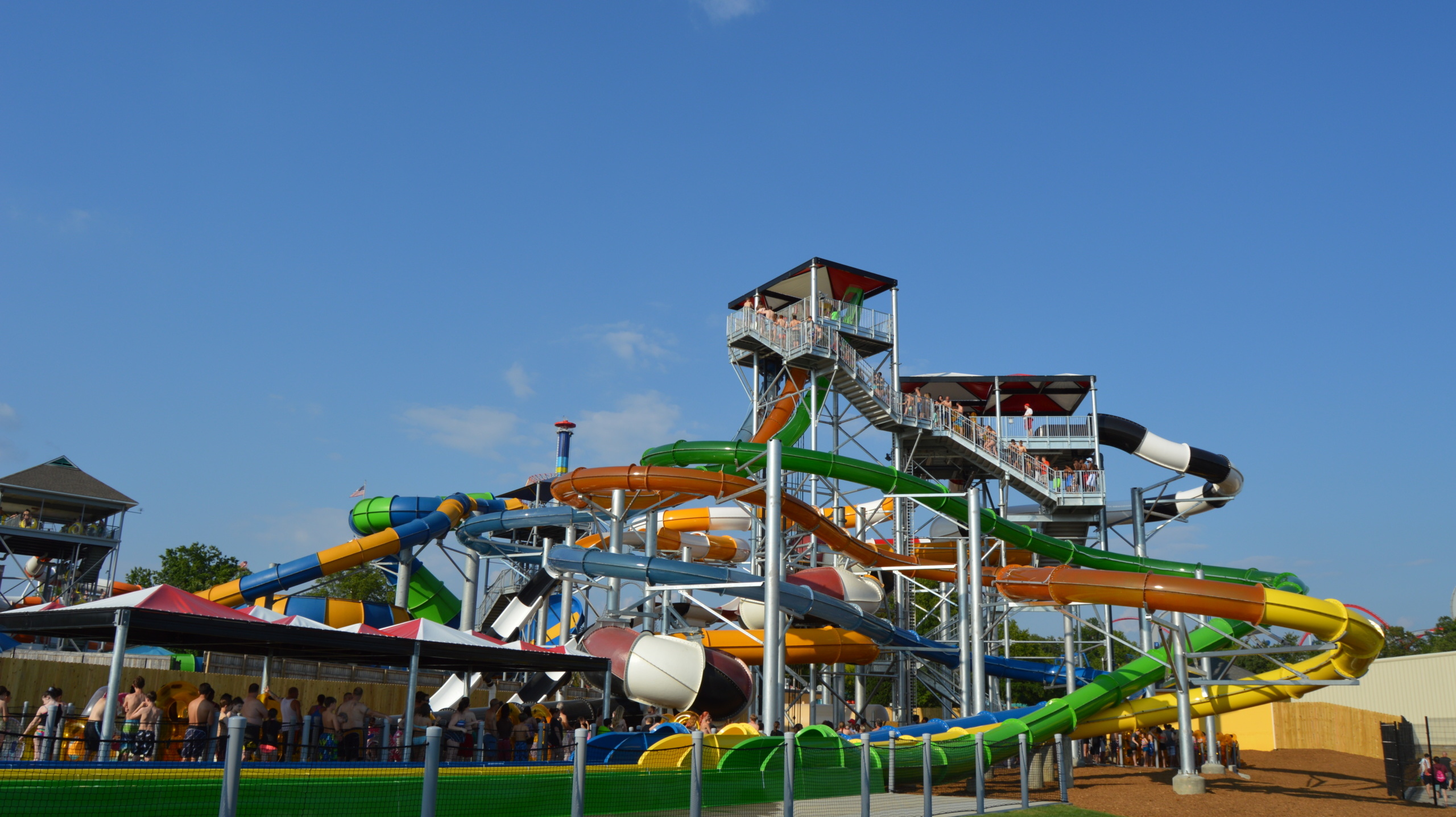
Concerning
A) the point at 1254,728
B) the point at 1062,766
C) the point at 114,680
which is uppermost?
the point at 114,680

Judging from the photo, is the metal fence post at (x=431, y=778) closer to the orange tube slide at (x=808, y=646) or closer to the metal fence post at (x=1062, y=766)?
the metal fence post at (x=1062, y=766)

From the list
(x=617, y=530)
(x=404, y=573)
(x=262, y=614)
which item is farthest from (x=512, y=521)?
(x=262, y=614)

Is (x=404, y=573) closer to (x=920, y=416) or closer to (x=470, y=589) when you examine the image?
(x=470, y=589)

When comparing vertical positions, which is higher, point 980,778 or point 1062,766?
point 980,778

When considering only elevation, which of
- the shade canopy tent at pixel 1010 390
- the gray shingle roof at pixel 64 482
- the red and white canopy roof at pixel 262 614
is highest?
the shade canopy tent at pixel 1010 390

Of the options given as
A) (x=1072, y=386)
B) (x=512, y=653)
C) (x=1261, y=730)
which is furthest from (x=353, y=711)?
(x=1261, y=730)

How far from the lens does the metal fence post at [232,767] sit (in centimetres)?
588

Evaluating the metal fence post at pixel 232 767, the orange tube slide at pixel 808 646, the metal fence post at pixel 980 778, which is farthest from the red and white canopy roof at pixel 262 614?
the metal fence post at pixel 232 767

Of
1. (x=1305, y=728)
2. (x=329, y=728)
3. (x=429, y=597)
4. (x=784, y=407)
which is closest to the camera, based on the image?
(x=329, y=728)

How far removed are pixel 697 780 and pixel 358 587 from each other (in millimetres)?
53219

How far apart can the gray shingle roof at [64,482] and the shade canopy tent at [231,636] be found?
29060 millimetres

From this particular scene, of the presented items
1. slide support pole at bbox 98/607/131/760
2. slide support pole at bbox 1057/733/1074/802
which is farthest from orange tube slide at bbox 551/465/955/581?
slide support pole at bbox 98/607/131/760

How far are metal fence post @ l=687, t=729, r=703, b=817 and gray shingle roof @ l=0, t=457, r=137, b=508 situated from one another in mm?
39322

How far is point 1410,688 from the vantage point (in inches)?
1603
